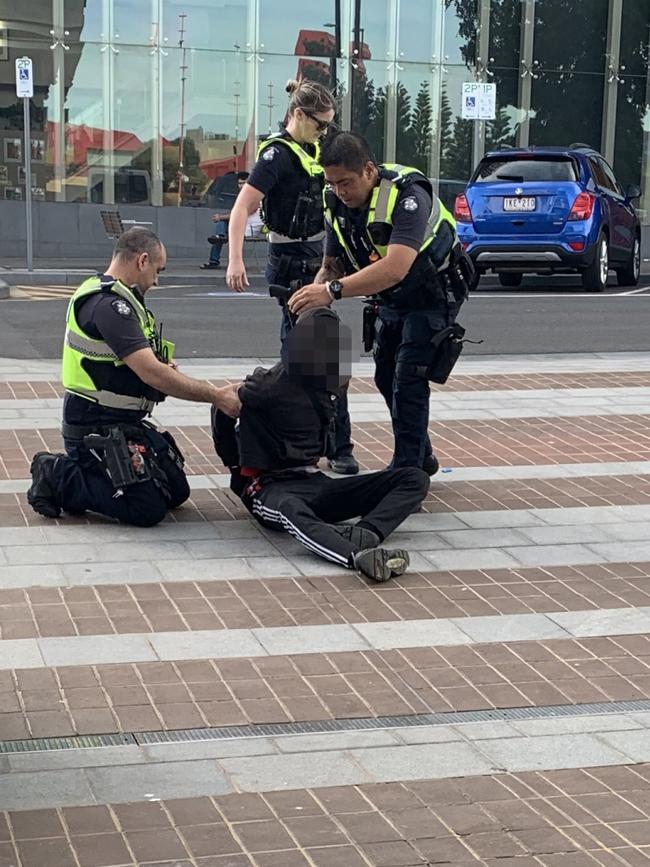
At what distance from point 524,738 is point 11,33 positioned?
21772mm

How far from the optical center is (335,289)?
6.59 metres

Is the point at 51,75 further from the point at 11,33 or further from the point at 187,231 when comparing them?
the point at 187,231

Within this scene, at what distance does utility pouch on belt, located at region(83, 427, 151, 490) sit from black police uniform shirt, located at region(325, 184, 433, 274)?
1.38m

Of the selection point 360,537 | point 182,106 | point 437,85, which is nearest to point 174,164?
point 182,106

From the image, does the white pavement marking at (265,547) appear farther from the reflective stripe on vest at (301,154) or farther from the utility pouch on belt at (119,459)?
the reflective stripe on vest at (301,154)

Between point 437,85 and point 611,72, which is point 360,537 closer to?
point 437,85

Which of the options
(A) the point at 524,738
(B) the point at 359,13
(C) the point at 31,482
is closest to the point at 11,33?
(B) the point at 359,13

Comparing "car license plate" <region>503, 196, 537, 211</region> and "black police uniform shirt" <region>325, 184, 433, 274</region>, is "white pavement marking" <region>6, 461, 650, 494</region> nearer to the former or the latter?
"black police uniform shirt" <region>325, 184, 433, 274</region>

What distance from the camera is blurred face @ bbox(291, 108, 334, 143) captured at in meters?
7.53

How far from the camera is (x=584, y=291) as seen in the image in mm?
19312

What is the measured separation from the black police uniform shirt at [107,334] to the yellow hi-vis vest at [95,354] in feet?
0.08

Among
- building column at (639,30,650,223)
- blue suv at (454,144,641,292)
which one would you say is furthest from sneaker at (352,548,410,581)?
building column at (639,30,650,223)

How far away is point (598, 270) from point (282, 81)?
28.1 feet

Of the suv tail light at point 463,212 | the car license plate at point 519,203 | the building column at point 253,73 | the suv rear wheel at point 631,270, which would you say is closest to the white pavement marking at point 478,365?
the car license plate at point 519,203
